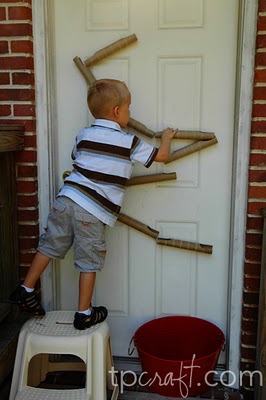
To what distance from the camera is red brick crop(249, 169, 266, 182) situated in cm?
215

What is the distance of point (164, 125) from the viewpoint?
2344mm

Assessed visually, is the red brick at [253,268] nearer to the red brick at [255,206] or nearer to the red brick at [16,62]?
the red brick at [255,206]

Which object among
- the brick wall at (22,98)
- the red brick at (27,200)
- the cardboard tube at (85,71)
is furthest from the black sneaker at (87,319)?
the cardboard tube at (85,71)

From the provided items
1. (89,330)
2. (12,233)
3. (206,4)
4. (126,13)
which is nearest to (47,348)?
(89,330)

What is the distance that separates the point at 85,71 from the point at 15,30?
412mm

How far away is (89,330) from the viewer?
2.04m

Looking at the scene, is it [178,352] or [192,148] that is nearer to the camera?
[192,148]

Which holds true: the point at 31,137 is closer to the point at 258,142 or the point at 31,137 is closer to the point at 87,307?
the point at 87,307

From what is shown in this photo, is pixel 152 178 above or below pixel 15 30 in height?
below

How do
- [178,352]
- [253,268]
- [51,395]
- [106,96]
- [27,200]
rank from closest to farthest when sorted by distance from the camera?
[51,395]
[106,96]
[253,268]
[27,200]
[178,352]

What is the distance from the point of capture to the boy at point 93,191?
6.72ft

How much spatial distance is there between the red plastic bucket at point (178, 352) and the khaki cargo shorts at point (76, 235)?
0.53 meters

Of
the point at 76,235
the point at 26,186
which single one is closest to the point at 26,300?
the point at 76,235

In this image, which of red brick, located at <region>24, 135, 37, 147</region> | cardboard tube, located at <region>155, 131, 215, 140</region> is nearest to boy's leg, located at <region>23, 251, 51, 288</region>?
red brick, located at <region>24, 135, 37, 147</region>
